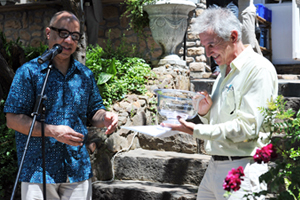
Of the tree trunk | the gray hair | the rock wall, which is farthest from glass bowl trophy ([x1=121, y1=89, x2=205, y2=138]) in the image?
the tree trunk

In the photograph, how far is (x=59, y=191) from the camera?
238 cm

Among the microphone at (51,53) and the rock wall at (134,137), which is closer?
the microphone at (51,53)

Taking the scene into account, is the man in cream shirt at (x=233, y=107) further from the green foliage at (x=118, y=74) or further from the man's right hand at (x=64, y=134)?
the green foliage at (x=118, y=74)

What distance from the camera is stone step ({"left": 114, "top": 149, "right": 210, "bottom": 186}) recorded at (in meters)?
3.97

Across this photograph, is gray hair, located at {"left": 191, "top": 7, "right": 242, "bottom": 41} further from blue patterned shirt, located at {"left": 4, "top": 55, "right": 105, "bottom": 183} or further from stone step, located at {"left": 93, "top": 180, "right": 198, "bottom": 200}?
stone step, located at {"left": 93, "top": 180, "right": 198, "bottom": 200}

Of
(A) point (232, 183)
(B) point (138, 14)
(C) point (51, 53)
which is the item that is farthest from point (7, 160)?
(A) point (232, 183)

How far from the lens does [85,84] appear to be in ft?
8.18

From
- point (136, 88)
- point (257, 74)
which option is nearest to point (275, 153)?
point (257, 74)

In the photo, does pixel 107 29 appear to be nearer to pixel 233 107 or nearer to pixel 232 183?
pixel 233 107

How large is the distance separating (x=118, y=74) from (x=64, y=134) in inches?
127

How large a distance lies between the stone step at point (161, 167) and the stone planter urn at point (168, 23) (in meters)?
2.04

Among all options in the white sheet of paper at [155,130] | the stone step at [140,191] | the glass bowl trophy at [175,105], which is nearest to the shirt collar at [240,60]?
the glass bowl trophy at [175,105]

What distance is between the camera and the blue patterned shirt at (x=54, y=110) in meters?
2.25

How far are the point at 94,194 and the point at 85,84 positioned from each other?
1813mm
